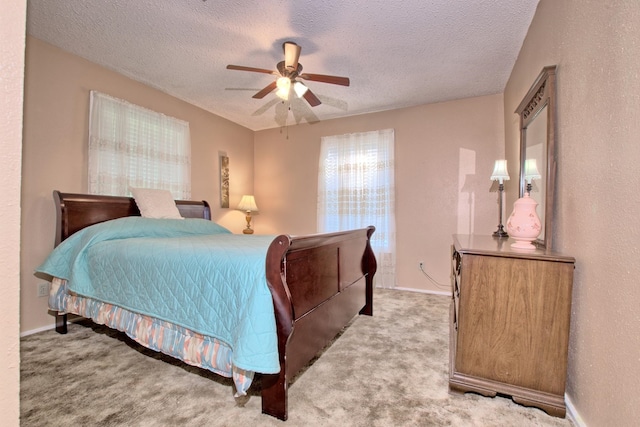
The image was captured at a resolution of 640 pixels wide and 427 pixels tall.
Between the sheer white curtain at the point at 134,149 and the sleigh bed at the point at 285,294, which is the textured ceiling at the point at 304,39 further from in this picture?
the sleigh bed at the point at 285,294

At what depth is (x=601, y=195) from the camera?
1.26 metres

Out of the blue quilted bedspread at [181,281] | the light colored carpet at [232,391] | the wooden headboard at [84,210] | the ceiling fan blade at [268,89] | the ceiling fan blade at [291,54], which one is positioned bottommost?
the light colored carpet at [232,391]

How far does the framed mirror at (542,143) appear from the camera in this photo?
1736 mm

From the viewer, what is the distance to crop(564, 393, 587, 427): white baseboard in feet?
4.57

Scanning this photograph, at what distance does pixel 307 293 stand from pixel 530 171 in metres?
1.87

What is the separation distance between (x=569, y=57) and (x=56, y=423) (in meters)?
3.19

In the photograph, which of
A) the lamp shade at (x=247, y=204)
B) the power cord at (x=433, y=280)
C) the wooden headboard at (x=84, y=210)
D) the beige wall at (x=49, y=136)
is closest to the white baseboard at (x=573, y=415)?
the power cord at (x=433, y=280)

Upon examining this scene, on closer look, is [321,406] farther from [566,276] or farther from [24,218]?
[24,218]

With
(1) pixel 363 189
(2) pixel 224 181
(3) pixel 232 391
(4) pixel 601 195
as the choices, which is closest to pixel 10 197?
(3) pixel 232 391

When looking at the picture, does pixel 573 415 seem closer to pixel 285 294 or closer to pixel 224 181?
pixel 285 294

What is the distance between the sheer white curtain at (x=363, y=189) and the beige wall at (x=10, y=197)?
12.5 ft

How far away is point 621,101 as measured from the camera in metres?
1.13

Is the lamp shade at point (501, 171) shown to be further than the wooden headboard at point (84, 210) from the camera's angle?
Yes

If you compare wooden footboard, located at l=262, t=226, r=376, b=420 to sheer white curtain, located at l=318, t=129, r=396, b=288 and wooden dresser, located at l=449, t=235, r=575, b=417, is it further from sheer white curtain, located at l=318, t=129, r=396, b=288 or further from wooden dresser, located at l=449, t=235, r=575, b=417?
sheer white curtain, located at l=318, t=129, r=396, b=288
